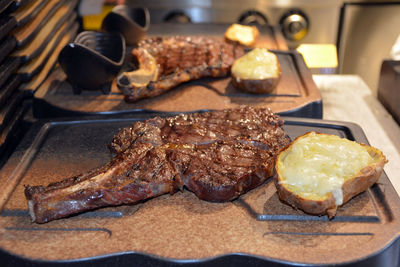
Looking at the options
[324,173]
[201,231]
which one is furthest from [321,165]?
[201,231]

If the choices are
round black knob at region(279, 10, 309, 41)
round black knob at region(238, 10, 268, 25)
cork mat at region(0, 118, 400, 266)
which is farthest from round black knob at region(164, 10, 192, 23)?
cork mat at region(0, 118, 400, 266)

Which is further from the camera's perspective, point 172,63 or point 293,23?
point 293,23

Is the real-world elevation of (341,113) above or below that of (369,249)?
below

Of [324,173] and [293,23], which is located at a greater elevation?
[324,173]

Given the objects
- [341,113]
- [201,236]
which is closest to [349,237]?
[201,236]

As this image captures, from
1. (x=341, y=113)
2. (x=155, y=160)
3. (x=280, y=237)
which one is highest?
(x=155, y=160)

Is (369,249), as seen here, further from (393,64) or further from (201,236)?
(393,64)

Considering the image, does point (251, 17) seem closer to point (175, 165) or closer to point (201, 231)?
point (175, 165)
